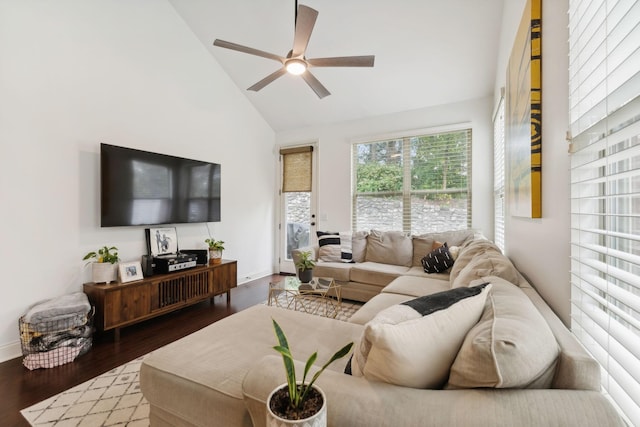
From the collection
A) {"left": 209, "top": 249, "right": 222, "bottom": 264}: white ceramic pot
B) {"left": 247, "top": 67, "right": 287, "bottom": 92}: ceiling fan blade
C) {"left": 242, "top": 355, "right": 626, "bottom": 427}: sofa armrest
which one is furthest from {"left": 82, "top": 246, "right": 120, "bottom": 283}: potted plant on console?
{"left": 242, "top": 355, "right": 626, "bottom": 427}: sofa armrest

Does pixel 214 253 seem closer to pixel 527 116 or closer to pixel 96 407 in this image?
pixel 96 407

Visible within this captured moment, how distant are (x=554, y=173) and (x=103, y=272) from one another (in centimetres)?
339

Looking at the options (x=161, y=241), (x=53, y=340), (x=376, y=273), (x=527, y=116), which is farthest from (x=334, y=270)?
(x=53, y=340)

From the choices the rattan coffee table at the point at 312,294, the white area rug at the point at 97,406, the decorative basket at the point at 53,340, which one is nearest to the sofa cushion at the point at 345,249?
the rattan coffee table at the point at 312,294

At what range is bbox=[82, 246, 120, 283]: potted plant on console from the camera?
2.47 metres

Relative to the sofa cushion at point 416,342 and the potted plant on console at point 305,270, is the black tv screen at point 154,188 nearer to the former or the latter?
the potted plant on console at point 305,270

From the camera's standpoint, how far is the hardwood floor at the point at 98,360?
169cm

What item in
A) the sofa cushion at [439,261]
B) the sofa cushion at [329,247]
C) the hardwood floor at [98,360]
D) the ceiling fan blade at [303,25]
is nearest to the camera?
the hardwood floor at [98,360]

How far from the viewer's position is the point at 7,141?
2.15 metres

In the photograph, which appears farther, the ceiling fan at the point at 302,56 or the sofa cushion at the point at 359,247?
the sofa cushion at the point at 359,247

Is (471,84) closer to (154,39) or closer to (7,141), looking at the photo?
(154,39)

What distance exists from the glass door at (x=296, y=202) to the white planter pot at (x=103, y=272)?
2.84 m

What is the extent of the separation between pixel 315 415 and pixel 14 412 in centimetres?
212

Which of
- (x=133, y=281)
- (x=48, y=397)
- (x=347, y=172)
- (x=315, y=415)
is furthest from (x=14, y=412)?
(x=347, y=172)
